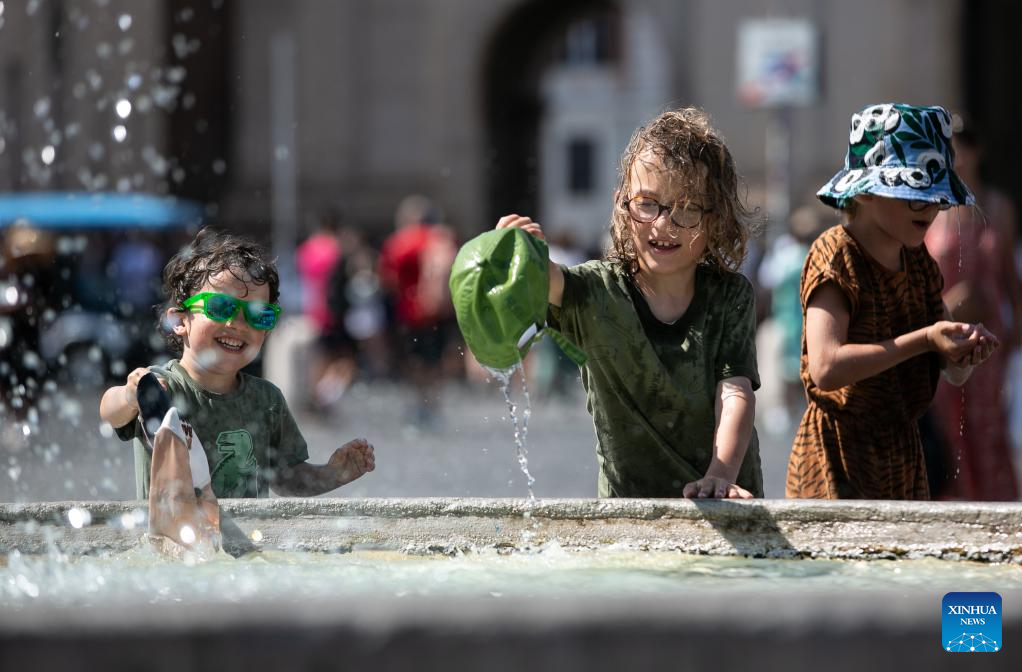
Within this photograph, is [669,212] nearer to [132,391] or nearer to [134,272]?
[132,391]

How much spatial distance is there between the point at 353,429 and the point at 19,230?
125 inches

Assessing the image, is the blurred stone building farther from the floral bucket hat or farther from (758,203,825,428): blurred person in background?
the floral bucket hat

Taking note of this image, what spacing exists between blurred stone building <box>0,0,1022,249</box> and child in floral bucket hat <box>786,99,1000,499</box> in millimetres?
20608

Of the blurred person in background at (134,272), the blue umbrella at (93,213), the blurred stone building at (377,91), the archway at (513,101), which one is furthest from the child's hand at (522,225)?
the archway at (513,101)

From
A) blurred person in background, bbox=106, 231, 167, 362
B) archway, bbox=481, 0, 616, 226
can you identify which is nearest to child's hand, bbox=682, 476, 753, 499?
blurred person in background, bbox=106, 231, 167, 362

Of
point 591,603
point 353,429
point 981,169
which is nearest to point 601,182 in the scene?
point 353,429

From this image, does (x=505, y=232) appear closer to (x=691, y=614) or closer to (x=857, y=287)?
(x=857, y=287)

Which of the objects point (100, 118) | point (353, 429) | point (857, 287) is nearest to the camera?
point (857, 287)

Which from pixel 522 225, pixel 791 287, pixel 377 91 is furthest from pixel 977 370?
pixel 377 91

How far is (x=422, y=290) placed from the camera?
12.8 metres

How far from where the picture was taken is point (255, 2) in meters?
28.2

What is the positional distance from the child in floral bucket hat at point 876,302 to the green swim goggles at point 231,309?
3.77 feet

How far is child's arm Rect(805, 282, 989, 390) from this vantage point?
315 cm

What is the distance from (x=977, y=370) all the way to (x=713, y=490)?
243 centimetres
